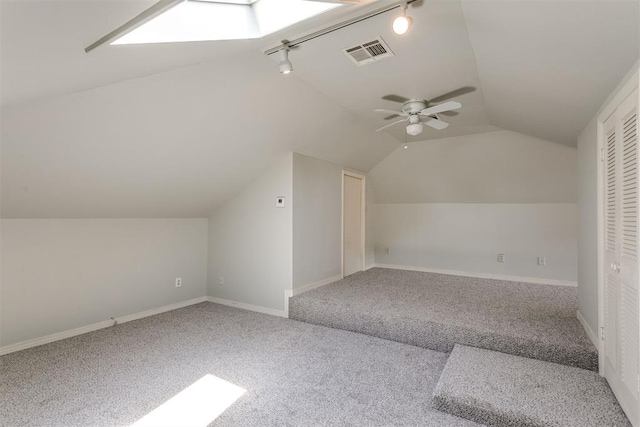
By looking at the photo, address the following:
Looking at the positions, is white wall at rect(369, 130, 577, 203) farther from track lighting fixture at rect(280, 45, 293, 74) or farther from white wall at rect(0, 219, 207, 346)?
white wall at rect(0, 219, 207, 346)

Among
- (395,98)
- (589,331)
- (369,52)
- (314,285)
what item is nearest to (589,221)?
(589,331)

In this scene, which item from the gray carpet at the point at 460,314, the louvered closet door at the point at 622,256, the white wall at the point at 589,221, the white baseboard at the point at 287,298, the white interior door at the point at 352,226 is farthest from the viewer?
the white interior door at the point at 352,226

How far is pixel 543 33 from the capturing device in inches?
64.7

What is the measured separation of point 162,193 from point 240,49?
2.07 m

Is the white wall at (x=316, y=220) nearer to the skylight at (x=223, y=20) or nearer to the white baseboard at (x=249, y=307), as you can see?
the white baseboard at (x=249, y=307)

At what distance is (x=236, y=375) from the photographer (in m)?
2.53

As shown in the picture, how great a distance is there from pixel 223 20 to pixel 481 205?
503 centimetres

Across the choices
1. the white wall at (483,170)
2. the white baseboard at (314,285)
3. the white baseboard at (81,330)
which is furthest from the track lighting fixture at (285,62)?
the white baseboard at (81,330)

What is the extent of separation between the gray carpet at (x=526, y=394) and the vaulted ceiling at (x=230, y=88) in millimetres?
1998

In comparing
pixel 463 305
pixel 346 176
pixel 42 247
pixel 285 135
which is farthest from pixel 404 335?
pixel 42 247

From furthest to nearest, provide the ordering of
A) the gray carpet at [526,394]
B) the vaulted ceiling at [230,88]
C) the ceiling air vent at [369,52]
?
1. the ceiling air vent at [369,52]
2. the gray carpet at [526,394]
3. the vaulted ceiling at [230,88]

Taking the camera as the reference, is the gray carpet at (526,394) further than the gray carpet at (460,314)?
No

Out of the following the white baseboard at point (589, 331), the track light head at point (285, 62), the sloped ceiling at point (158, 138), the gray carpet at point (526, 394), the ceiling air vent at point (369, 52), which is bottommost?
the gray carpet at point (526, 394)

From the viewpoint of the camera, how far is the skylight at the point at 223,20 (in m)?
1.75
